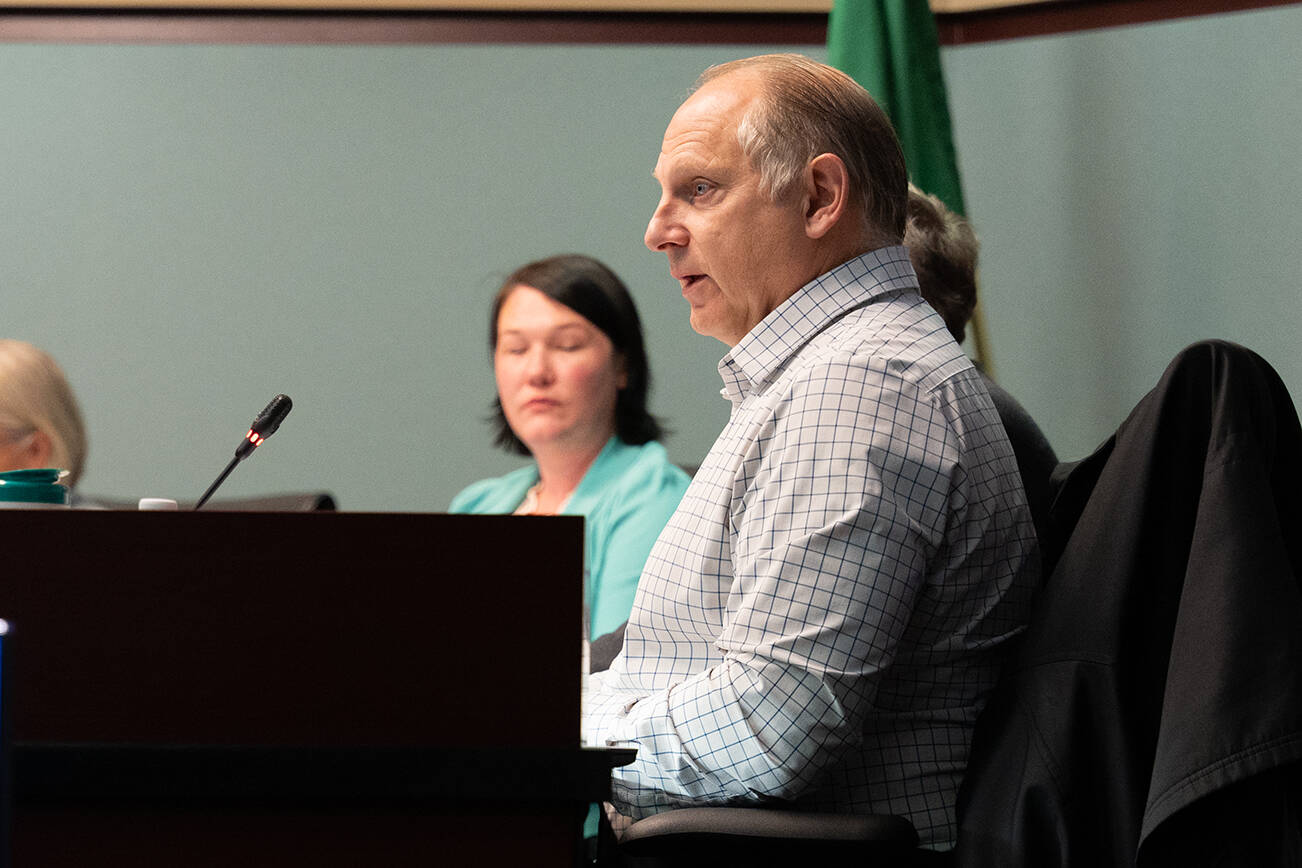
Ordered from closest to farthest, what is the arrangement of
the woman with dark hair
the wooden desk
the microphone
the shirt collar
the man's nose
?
the wooden desk < the microphone < the shirt collar < the man's nose < the woman with dark hair

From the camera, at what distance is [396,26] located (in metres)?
3.47

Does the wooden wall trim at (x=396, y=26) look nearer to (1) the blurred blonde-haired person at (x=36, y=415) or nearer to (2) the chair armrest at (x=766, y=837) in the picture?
(1) the blurred blonde-haired person at (x=36, y=415)

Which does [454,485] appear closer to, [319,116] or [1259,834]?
[319,116]

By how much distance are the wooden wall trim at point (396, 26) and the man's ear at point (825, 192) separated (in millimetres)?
2125

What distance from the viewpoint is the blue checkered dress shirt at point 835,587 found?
1150mm

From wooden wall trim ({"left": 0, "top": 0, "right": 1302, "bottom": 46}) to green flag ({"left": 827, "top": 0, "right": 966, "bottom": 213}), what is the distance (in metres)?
0.52

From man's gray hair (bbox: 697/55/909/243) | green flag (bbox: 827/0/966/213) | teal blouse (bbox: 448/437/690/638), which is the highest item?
green flag (bbox: 827/0/966/213)

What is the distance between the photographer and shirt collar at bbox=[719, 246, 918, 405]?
1.37 m

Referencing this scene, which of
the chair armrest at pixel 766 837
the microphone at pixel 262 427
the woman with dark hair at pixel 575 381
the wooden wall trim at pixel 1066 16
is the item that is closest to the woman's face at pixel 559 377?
→ the woman with dark hair at pixel 575 381

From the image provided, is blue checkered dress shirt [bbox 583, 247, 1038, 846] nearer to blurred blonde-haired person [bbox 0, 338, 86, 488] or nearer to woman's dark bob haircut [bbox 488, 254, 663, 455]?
woman's dark bob haircut [bbox 488, 254, 663, 455]

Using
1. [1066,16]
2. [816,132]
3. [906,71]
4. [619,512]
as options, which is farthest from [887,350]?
[1066,16]

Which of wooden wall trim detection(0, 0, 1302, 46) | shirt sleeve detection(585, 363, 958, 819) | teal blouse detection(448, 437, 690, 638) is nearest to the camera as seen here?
shirt sleeve detection(585, 363, 958, 819)

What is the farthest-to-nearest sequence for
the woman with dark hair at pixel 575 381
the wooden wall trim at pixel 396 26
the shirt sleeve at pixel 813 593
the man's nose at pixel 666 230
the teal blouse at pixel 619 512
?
the wooden wall trim at pixel 396 26, the woman with dark hair at pixel 575 381, the teal blouse at pixel 619 512, the man's nose at pixel 666 230, the shirt sleeve at pixel 813 593

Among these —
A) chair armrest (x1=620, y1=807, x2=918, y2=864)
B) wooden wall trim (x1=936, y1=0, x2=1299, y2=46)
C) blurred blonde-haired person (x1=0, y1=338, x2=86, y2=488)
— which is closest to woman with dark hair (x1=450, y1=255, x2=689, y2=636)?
blurred blonde-haired person (x1=0, y1=338, x2=86, y2=488)
